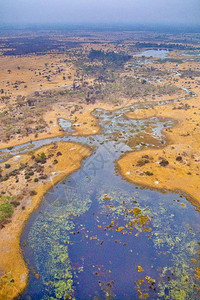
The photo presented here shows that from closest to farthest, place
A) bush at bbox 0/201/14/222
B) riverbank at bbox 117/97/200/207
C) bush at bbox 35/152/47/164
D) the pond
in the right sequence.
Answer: the pond
bush at bbox 0/201/14/222
riverbank at bbox 117/97/200/207
bush at bbox 35/152/47/164

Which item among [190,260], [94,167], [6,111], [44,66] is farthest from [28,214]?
[44,66]

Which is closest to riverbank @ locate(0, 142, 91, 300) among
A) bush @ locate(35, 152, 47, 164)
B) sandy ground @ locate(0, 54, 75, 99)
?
bush @ locate(35, 152, 47, 164)

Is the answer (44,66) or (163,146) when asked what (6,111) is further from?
(44,66)

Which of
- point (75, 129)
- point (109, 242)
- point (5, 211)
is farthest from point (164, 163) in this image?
point (5, 211)

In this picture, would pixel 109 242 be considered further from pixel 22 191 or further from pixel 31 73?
pixel 31 73

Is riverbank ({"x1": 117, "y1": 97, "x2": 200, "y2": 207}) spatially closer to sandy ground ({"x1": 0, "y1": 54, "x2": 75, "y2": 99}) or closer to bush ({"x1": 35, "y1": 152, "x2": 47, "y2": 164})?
bush ({"x1": 35, "y1": 152, "x2": 47, "y2": 164})

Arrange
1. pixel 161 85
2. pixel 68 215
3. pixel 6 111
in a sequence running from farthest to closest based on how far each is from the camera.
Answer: pixel 161 85 < pixel 6 111 < pixel 68 215

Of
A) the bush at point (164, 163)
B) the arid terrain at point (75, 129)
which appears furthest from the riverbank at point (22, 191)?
the bush at point (164, 163)
